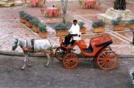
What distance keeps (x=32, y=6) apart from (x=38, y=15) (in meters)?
3.71

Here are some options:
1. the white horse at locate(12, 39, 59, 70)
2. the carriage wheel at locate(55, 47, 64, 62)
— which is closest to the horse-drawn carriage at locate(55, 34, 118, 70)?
the carriage wheel at locate(55, 47, 64, 62)

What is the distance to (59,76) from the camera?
13945mm

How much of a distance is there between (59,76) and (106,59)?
1830 millimetres

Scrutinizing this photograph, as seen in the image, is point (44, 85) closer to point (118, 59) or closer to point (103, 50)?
point (103, 50)

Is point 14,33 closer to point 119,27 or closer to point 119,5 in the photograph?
point 119,27

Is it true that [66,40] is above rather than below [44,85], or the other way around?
above

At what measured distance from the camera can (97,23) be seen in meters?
20.2

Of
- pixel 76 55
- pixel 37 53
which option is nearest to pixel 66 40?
pixel 76 55

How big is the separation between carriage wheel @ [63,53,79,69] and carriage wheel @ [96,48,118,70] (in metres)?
0.76

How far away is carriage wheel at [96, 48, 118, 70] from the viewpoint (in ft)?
48.1

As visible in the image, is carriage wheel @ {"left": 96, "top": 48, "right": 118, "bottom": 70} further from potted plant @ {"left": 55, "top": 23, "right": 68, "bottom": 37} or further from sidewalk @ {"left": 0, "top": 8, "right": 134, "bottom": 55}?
potted plant @ {"left": 55, "top": 23, "right": 68, "bottom": 37}

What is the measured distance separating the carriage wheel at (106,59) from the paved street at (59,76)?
0.23 metres

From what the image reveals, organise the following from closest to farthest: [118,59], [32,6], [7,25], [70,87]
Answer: [70,87] < [118,59] < [7,25] < [32,6]

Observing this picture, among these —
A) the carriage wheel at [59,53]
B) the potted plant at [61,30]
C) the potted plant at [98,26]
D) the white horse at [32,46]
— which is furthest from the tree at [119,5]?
the white horse at [32,46]
